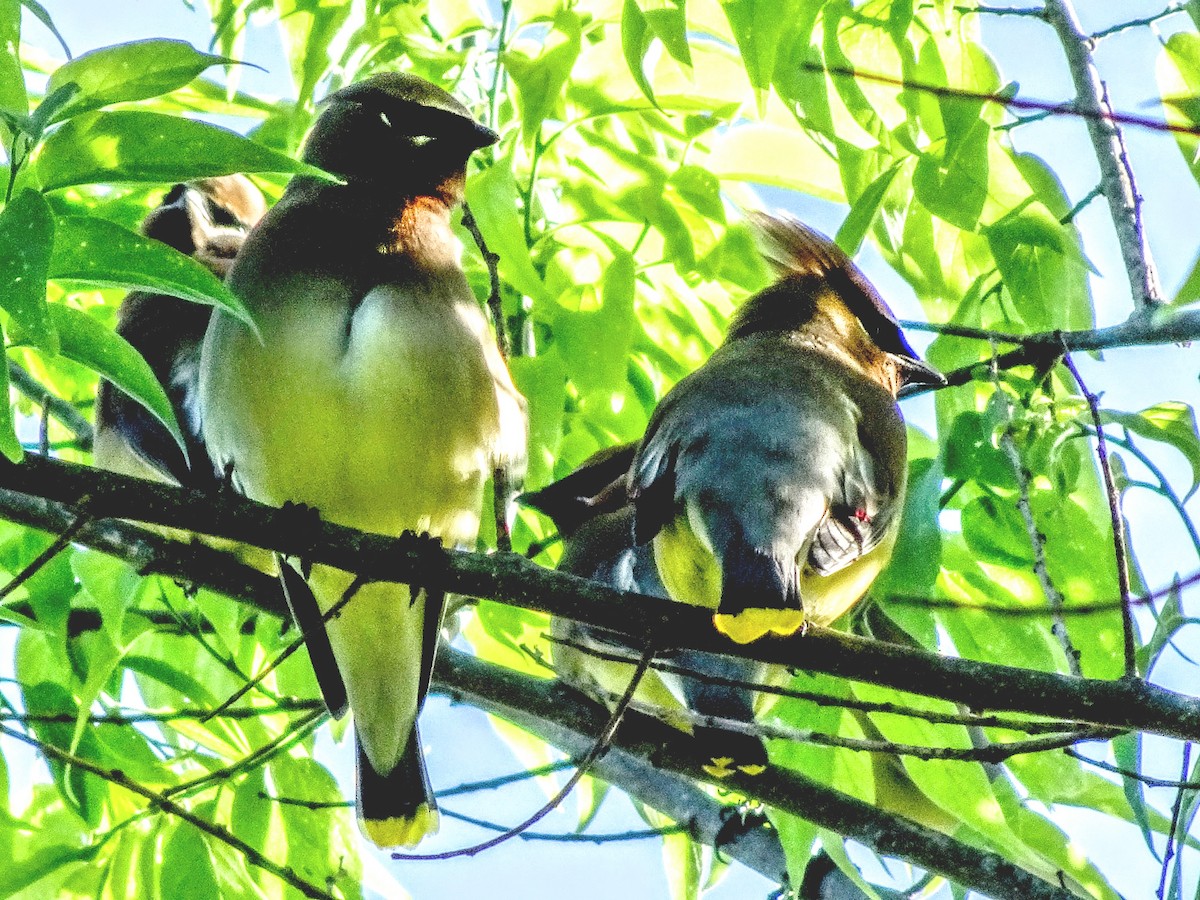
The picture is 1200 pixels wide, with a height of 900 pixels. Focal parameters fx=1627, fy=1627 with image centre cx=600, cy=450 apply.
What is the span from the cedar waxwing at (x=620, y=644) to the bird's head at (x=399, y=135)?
67cm

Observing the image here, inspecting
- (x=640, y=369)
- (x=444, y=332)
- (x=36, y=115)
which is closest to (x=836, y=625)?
(x=640, y=369)

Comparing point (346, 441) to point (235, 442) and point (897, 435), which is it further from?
point (897, 435)

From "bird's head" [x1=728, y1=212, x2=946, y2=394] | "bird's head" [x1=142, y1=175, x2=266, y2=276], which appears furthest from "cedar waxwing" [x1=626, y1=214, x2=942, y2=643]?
"bird's head" [x1=142, y1=175, x2=266, y2=276]

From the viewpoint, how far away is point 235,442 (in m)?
2.98

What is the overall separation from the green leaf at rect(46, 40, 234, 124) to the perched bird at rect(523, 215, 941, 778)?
1.04 meters

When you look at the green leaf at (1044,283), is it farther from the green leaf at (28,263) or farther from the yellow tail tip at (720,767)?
the green leaf at (28,263)

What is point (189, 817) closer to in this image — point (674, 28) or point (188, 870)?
point (188, 870)

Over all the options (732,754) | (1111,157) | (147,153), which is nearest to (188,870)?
(732,754)

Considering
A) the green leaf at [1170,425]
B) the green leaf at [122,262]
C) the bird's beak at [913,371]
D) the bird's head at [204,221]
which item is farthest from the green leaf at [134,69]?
the bird's head at [204,221]

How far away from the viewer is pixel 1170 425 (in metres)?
2.42

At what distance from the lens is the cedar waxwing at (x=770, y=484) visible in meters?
2.72

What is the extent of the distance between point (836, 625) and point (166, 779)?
1.35 meters

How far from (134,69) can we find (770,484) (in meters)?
1.33

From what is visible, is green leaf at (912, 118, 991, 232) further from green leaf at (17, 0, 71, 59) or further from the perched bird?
green leaf at (17, 0, 71, 59)
